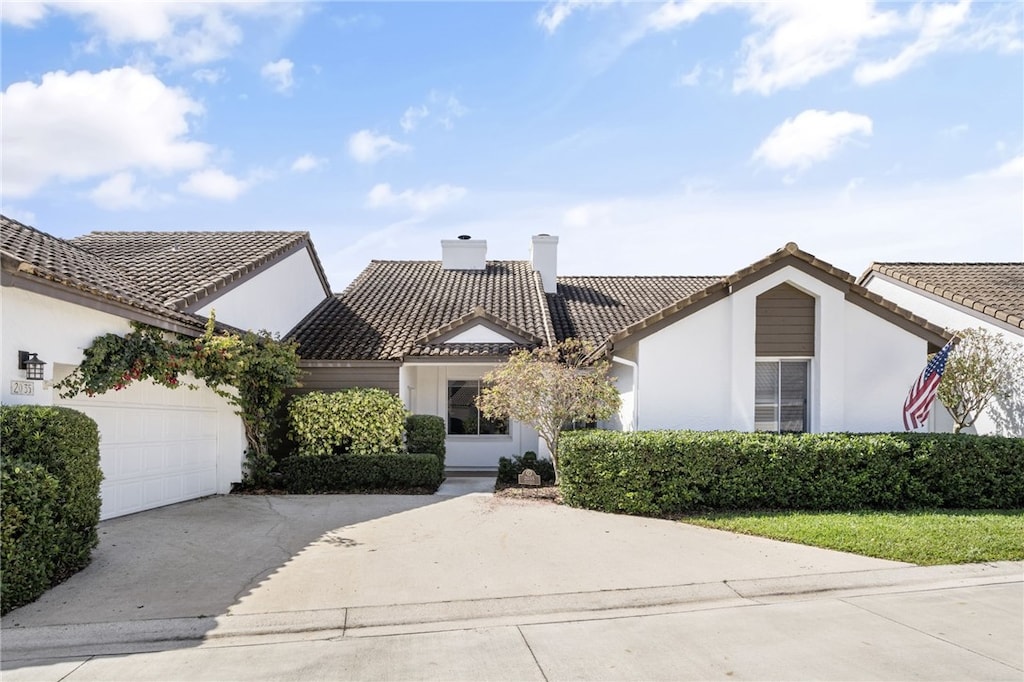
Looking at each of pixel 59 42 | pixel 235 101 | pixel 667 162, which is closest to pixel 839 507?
pixel 667 162

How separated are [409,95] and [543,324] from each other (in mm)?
7209

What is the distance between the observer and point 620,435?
11.4m

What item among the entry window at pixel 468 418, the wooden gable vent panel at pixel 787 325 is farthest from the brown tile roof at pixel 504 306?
the entry window at pixel 468 418

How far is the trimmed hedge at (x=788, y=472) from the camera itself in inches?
435

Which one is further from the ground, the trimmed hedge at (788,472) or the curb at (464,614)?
the trimmed hedge at (788,472)

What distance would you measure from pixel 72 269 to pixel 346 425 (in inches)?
227

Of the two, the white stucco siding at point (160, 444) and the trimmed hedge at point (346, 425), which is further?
the trimmed hedge at point (346, 425)

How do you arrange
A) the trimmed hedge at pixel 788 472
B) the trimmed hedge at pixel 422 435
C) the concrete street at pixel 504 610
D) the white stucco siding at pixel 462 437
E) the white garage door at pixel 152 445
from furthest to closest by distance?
the white stucco siding at pixel 462 437 → the trimmed hedge at pixel 422 435 → the trimmed hedge at pixel 788 472 → the white garage door at pixel 152 445 → the concrete street at pixel 504 610

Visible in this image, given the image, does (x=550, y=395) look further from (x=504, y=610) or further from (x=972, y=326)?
(x=972, y=326)

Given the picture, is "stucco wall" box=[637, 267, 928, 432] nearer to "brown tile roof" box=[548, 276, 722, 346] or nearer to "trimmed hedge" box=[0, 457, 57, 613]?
"brown tile roof" box=[548, 276, 722, 346]

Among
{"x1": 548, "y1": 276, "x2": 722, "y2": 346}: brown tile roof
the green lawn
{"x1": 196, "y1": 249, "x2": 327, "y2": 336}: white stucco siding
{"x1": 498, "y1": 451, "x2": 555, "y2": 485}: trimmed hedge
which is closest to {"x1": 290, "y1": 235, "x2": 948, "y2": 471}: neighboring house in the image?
{"x1": 498, "y1": 451, "x2": 555, "y2": 485}: trimmed hedge

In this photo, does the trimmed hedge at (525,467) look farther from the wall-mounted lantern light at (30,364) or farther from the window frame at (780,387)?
the wall-mounted lantern light at (30,364)

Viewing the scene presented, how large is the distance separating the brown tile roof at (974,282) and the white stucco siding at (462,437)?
1041 centimetres

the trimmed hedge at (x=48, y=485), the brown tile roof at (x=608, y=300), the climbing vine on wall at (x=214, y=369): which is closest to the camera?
the trimmed hedge at (x=48, y=485)
